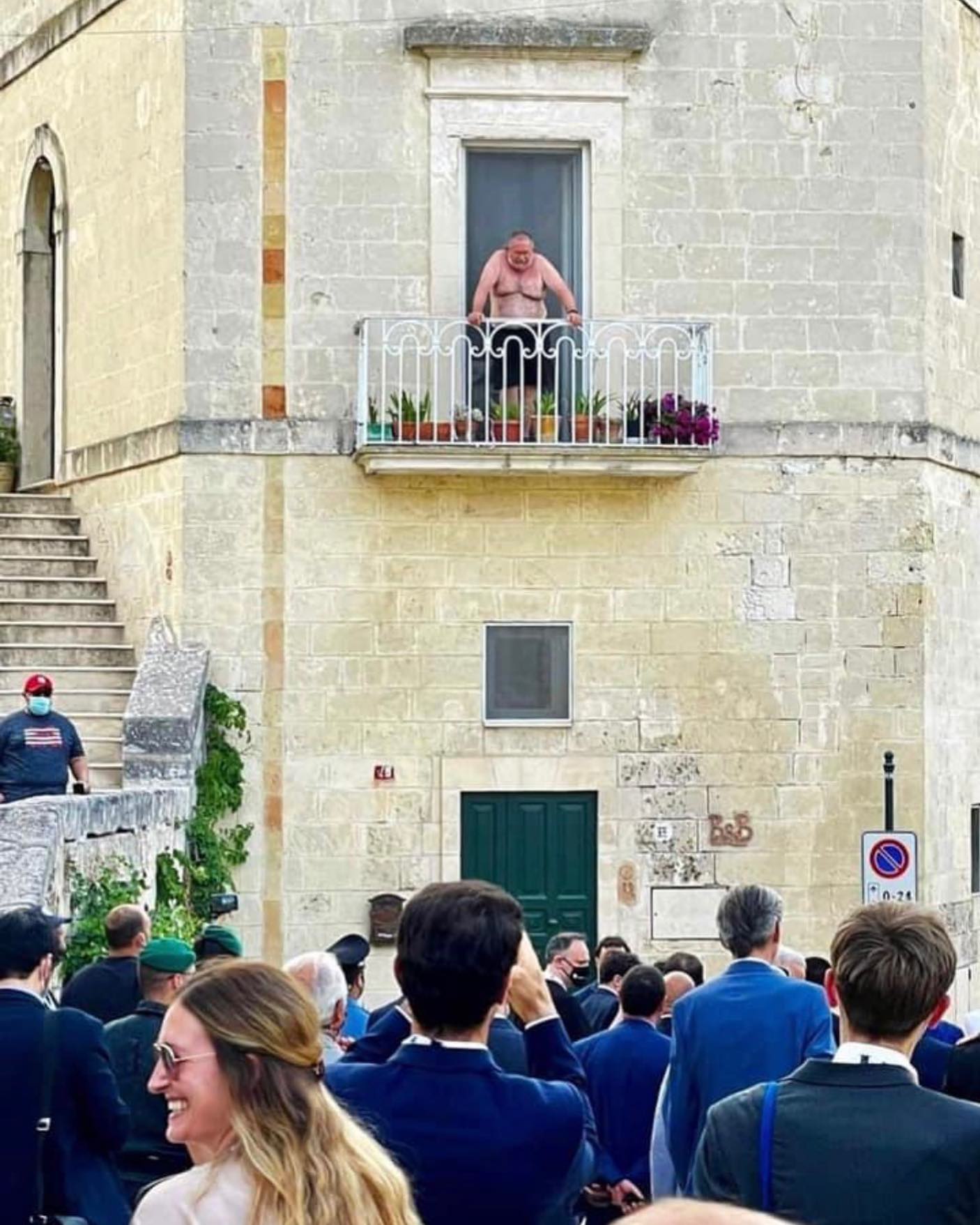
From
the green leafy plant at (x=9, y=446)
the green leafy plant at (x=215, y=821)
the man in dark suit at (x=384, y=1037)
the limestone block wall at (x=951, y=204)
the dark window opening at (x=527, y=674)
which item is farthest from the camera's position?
the green leafy plant at (x=9, y=446)

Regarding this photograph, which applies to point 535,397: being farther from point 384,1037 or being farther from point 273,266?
point 384,1037

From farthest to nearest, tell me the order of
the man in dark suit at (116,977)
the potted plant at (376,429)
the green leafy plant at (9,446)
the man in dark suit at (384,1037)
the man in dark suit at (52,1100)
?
the green leafy plant at (9,446)
the potted plant at (376,429)
the man in dark suit at (116,977)
the man in dark suit at (52,1100)
the man in dark suit at (384,1037)

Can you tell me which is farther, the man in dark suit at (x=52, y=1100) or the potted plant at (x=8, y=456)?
the potted plant at (x=8, y=456)

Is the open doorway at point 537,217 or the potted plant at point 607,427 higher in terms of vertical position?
the open doorway at point 537,217

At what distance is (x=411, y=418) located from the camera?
2016 cm

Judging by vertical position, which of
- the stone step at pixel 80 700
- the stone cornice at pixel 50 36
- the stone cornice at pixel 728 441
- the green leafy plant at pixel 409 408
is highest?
the stone cornice at pixel 50 36

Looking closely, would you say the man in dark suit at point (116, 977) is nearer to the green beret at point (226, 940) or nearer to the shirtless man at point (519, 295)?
the green beret at point (226, 940)

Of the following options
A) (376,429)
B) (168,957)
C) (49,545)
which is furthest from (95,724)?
(168,957)

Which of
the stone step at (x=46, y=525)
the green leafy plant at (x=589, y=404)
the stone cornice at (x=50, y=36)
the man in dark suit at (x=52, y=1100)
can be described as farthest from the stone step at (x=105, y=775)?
the man in dark suit at (x=52, y=1100)

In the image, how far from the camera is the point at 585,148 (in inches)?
818

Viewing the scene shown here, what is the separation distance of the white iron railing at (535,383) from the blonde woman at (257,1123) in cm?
1576

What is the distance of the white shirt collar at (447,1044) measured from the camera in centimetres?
512

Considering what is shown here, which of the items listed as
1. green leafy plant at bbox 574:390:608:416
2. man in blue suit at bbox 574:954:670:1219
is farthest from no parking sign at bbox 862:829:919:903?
man in blue suit at bbox 574:954:670:1219

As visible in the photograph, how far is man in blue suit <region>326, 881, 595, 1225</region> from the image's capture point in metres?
5.06
